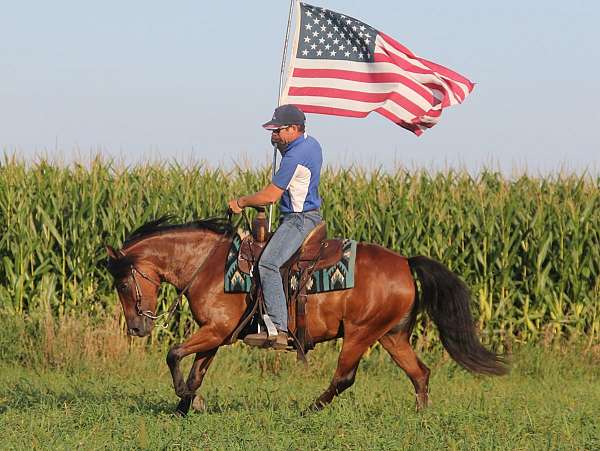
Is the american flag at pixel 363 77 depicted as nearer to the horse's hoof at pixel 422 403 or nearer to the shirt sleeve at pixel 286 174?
the shirt sleeve at pixel 286 174

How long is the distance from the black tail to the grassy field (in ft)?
1.30

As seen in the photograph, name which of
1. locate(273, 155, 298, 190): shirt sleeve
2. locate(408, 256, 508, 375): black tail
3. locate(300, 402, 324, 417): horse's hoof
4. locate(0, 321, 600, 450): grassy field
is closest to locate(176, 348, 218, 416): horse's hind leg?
locate(0, 321, 600, 450): grassy field

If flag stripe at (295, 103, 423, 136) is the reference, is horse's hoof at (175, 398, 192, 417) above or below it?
below

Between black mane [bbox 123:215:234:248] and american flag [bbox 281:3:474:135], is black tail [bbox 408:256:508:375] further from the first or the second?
american flag [bbox 281:3:474:135]

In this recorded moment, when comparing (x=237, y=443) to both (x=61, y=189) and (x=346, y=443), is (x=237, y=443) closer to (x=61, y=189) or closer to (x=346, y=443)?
(x=346, y=443)

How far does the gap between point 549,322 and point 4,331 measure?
329 inches

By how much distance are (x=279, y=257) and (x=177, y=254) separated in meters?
1.14

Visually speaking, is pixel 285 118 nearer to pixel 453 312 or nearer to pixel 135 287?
pixel 135 287

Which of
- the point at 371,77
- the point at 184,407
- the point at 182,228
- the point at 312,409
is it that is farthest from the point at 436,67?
the point at 184,407

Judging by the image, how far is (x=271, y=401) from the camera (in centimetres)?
1096

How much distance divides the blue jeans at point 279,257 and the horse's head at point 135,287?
1.24 m

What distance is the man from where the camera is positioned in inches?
391

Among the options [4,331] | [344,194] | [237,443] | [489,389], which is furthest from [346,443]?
[344,194]

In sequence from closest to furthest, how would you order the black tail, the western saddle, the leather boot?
the leather boot → the western saddle → the black tail
